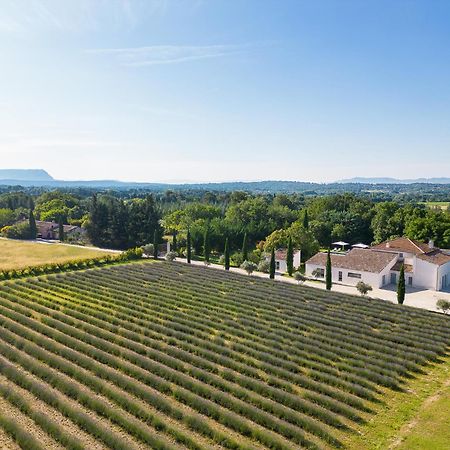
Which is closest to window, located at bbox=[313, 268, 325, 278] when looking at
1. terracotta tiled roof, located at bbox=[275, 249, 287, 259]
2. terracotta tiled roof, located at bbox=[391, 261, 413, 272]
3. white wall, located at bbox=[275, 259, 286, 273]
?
white wall, located at bbox=[275, 259, 286, 273]

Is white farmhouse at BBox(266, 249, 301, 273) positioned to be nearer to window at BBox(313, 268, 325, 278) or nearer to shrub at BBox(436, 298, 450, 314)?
window at BBox(313, 268, 325, 278)

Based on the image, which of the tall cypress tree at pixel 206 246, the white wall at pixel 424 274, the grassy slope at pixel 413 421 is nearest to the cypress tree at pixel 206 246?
the tall cypress tree at pixel 206 246

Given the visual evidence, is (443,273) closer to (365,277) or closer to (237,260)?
(365,277)

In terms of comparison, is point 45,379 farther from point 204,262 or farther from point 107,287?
point 204,262

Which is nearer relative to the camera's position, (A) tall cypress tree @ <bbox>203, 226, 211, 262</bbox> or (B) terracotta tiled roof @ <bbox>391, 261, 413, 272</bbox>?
(B) terracotta tiled roof @ <bbox>391, 261, 413, 272</bbox>

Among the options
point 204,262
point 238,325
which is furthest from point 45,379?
point 204,262

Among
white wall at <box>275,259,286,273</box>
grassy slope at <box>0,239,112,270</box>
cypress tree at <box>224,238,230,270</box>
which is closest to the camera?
cypress tree at <box>224,238,230,270</box>
